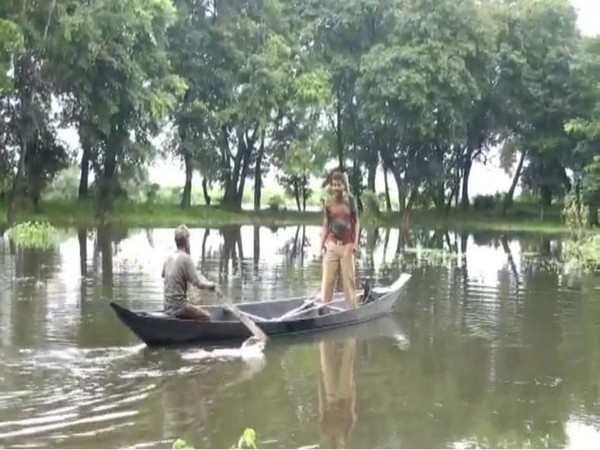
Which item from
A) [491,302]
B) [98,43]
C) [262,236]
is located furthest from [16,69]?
[491,302]

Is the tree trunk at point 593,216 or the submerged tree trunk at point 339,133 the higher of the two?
the submerged tree trunk at point 339,133

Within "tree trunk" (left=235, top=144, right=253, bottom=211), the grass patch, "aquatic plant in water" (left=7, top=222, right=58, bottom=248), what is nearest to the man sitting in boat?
"aquatic plant in water" (left=7, top=222, right=58, bottom=248)

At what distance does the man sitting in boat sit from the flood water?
634mm

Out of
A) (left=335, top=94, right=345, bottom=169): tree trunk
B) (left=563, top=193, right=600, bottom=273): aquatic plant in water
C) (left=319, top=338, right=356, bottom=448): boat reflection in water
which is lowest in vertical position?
(left=319, top=338, right=356, bottom=448): boat reflection in water

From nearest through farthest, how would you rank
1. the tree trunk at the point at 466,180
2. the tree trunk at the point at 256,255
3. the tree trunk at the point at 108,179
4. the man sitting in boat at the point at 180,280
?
the man sitting in boat at the point at 180,280
the tree trunk at the point at 256,255
the tree trunk at the point at 108,179
the tree trunk at the point at 466,180

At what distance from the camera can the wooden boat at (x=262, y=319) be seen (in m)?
11.3

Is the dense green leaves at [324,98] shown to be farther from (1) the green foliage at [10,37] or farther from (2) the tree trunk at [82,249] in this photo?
(1) the green foliage at [10,37]

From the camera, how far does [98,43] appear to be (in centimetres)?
3238

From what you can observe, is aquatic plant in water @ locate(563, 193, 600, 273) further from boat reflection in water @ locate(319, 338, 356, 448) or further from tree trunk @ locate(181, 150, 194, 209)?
tree trunk @ locate(181, 150, 194, 209)

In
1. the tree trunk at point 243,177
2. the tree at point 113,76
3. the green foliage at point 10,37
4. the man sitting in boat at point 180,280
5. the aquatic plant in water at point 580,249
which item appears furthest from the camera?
the tree trunk at point 243,177

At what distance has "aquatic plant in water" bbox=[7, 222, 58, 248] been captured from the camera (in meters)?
27.0

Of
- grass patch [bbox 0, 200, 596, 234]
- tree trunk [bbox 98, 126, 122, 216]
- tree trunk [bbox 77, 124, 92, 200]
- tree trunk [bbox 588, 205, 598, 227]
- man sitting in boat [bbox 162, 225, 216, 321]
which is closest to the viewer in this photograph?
man sitting in boat [bbox 162, 225, 216, 321]

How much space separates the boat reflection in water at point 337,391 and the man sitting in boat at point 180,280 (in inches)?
68.8

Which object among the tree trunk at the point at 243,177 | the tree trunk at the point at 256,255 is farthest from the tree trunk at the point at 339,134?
the tree trunk at the point at 256,255
